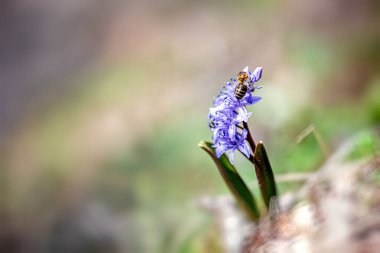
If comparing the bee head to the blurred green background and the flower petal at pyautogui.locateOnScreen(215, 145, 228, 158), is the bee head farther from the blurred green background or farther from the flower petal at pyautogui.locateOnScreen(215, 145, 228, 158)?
the blurred green background

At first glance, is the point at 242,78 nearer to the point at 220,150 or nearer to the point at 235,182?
the point at 220,150

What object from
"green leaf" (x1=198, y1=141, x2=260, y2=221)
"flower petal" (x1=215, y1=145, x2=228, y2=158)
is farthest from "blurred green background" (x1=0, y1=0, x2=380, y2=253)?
"flower petal" (x1=215, y1=145, x2=228, y2=158)

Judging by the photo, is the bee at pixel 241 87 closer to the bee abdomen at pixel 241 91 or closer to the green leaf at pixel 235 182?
the bee abdomen at pixel 241 91

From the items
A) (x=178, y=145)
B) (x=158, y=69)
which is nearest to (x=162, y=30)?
(x=158, y=69)

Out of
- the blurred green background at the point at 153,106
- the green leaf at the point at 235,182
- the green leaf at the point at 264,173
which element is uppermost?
the blurred green background at the point at 153,106

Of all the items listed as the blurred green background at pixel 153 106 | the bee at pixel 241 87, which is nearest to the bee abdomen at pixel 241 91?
the bee at pixel 241 87

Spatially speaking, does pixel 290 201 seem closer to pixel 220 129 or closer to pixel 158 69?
pixel 220 129

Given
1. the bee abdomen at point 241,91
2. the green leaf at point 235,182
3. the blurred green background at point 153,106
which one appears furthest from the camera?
the blurred green background at point 153,106

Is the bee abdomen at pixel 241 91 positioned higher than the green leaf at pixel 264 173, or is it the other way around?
the bee abdomen at pixel 241 91
